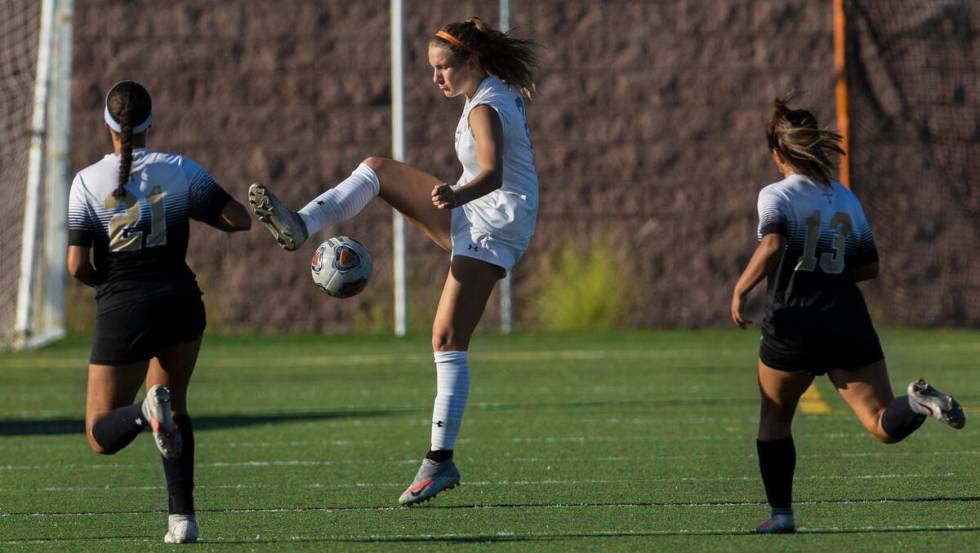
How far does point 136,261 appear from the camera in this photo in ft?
19.2

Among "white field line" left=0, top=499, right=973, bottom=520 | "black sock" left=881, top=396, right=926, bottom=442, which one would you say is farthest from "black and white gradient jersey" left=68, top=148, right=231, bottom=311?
"black sock" left=881, top=396, right=926, bottom=442

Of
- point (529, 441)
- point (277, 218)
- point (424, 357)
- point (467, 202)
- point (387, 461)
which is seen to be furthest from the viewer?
point (424, 357)

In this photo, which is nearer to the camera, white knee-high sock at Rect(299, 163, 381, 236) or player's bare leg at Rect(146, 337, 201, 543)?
player's bare leg at Rect(146, 337, 201, 543)

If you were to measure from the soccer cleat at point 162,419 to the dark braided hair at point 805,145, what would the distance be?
91.9 inches

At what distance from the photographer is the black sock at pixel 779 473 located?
617cm

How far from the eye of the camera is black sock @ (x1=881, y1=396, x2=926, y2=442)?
5.95 metres

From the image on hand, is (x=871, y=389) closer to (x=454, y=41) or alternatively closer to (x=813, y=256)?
(x=813, y=256)

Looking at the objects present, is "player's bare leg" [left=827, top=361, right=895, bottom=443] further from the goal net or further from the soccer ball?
the goal net

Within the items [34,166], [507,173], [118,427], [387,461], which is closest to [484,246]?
[507,173]

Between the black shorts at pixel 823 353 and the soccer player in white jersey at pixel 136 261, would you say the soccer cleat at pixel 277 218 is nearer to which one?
the soccer player in white jersey at pixel 136 261

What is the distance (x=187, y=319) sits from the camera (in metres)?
5.92

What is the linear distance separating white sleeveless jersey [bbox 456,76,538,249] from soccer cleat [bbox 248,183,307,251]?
76cm

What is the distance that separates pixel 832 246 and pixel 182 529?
2.46 m

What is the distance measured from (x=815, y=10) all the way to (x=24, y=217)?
8.96 metres
